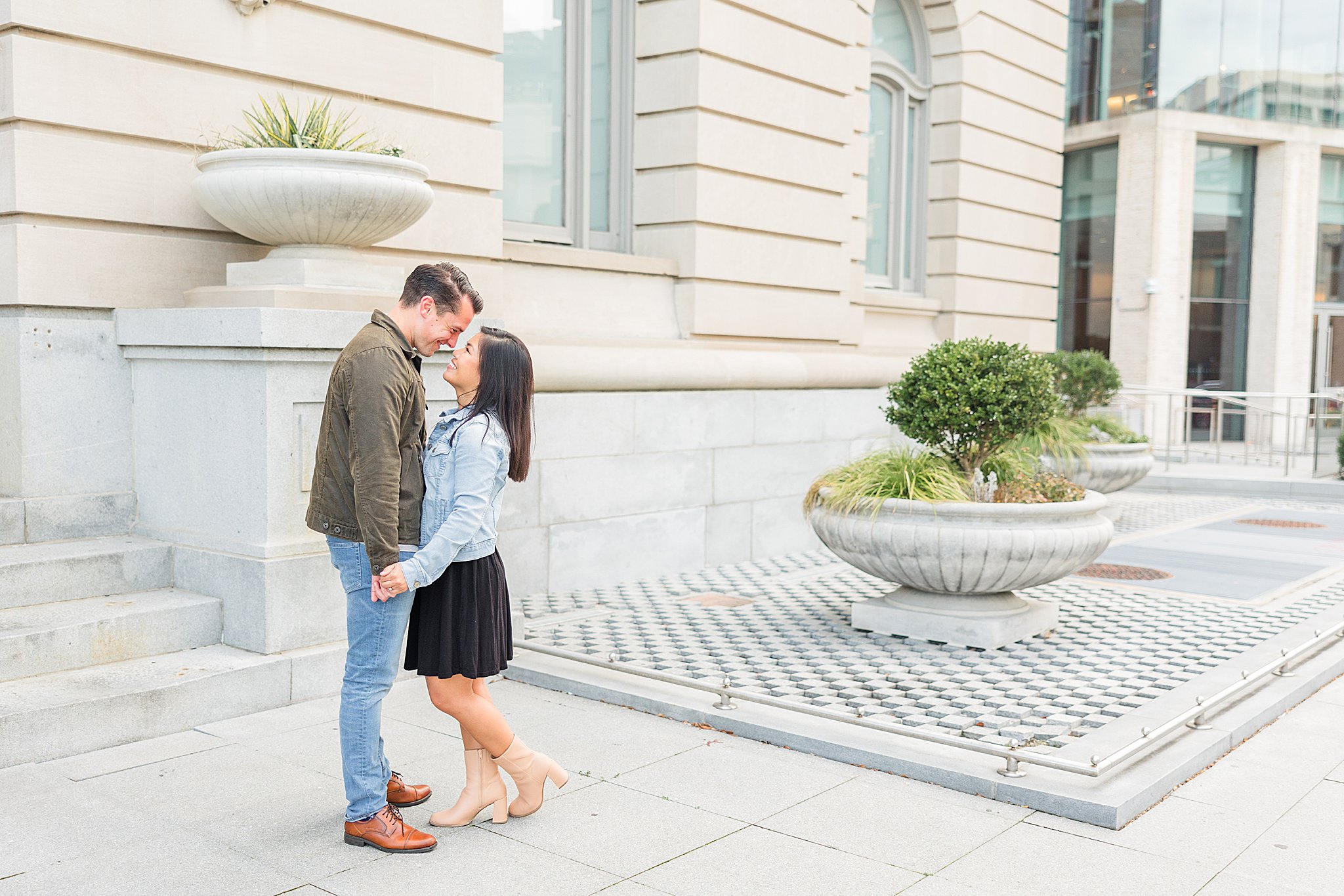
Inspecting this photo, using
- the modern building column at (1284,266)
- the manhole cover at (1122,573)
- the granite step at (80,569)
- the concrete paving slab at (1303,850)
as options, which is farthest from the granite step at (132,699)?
the modern building column at (1284,266)

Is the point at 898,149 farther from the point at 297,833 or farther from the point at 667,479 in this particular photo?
the point at 297,833

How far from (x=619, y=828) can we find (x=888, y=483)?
12.1 feet

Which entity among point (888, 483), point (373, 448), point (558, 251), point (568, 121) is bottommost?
point (888, 483)

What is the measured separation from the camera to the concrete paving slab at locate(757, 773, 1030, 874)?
431 cm

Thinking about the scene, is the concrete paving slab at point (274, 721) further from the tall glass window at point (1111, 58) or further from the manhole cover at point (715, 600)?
the tall glass window at point (1111, 58)

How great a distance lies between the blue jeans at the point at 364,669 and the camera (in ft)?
13.8

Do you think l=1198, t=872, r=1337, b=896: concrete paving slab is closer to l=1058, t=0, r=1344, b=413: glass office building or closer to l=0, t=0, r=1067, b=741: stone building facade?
l=0, t=0, r=1067, b=741: stone building facade

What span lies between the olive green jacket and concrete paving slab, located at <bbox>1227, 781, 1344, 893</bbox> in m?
3.17

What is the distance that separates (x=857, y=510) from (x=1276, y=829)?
10.7 feet

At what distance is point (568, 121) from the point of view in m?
10.2

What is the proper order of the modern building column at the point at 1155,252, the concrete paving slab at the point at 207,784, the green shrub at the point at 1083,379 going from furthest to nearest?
the modern building column at the point at 1155,252, the green shrub at the point at 1083,379, the concrete paving slab at the point at 207,784

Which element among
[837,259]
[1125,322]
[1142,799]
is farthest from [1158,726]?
[1125,322]

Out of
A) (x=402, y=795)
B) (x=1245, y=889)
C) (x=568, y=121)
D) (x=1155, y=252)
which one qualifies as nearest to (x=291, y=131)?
(x=402, y=795)

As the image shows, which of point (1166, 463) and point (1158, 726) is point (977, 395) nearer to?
point (1158, 726)
